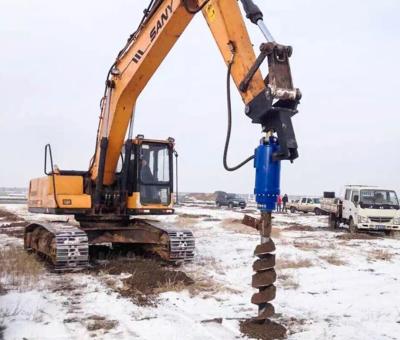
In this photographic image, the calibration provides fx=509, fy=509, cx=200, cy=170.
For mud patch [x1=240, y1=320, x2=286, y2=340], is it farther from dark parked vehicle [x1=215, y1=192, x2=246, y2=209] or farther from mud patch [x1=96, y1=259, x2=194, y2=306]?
dark parked vehicle [x1=215, y1=192, x2=246, y2=209]

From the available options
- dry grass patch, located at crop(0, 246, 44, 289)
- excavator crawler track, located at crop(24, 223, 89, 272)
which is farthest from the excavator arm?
dry grass patch, located at crop(0, 246, 44, 289)

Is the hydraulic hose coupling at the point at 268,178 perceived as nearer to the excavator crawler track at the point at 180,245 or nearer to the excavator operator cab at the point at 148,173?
the excavator crawler track at the point at 180,245

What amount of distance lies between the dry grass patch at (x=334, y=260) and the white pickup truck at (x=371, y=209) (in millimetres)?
8789

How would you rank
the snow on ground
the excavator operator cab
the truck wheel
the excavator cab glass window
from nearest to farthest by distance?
the snow on ground < the excavator operator cab < the excavator cab glass window < the truck wheel

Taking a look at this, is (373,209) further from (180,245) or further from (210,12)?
(210,12)

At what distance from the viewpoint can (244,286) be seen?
28.3 ft

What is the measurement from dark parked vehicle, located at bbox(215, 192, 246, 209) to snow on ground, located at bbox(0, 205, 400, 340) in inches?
1623

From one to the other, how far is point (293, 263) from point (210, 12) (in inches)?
229

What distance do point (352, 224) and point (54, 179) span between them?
566 inches

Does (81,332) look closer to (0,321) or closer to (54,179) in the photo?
(0,321)

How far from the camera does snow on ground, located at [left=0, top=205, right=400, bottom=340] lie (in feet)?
19.5

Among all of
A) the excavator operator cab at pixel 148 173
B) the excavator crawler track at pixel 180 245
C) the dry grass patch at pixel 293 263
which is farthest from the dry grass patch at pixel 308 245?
the excavator operator cab at pixel 148 173

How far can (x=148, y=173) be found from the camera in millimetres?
11773

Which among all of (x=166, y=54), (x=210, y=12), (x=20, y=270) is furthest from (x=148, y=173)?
(x=210, y=12)
